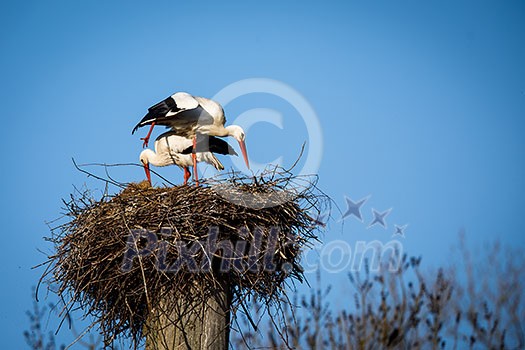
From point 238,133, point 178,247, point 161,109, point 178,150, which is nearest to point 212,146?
point 178,150

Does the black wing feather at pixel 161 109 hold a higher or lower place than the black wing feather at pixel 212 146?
lower

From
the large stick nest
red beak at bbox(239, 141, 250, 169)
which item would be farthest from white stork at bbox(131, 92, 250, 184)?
the large stick nest

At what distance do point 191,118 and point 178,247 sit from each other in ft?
10.1

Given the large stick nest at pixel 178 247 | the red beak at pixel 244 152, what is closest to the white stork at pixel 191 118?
the red beak at pixel 244 152

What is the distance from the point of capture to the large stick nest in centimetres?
410

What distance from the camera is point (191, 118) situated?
23.0 ft

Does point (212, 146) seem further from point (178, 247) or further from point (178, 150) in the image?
point (178, 247)

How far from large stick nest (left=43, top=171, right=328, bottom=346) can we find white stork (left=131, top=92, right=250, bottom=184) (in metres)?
2.16

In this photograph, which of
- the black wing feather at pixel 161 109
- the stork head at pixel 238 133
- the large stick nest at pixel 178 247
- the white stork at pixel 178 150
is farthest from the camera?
the white stork at pixel 178 150

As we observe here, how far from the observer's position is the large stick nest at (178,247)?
13.4 ft

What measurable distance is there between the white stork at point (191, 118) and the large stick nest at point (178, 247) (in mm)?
2164

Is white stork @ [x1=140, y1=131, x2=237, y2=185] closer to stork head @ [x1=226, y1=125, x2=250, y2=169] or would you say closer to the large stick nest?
stork head @ [x1=226, y1=125, x2=250, y2=169]

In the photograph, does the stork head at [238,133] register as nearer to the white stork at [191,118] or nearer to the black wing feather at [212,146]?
the white stork at [191,118]

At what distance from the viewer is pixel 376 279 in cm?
407
